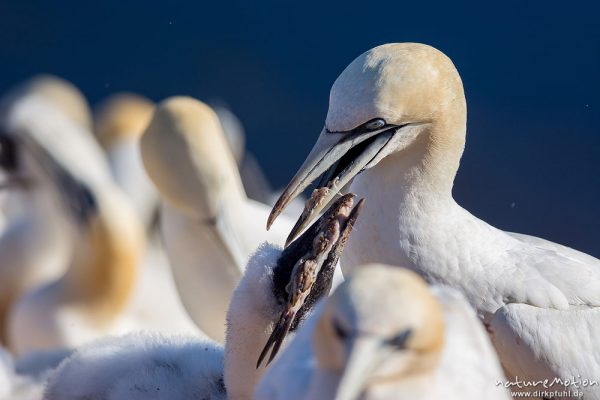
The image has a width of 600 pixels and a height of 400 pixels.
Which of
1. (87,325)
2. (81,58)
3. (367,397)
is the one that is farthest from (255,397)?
(81,58)

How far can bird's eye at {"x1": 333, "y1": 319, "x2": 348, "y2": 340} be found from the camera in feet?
7.14

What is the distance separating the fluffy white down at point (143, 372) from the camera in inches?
127

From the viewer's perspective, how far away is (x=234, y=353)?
117 inches

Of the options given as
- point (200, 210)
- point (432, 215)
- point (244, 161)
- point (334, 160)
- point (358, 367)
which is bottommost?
point (244, 161)

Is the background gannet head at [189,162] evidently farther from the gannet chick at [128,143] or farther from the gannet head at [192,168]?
the gannet chick at [128,143]

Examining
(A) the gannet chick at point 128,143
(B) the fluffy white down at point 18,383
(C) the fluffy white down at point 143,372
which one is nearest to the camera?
(C) the fluffy white down at point 143,372

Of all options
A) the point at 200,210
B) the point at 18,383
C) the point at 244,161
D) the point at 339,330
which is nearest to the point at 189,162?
the point at 200,210

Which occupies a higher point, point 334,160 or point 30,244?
point 334,160

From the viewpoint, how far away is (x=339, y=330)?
2.19m

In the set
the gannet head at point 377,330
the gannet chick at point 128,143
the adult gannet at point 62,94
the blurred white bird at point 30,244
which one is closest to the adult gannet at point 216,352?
the gannet head at point 377,330

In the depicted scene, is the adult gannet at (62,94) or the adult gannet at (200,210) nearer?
the adult gannet at (200,210)

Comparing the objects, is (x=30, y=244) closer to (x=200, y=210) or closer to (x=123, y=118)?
(x=123, y=118)

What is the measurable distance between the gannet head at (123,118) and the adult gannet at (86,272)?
6.11 ft

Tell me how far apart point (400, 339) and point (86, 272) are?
3.22m
